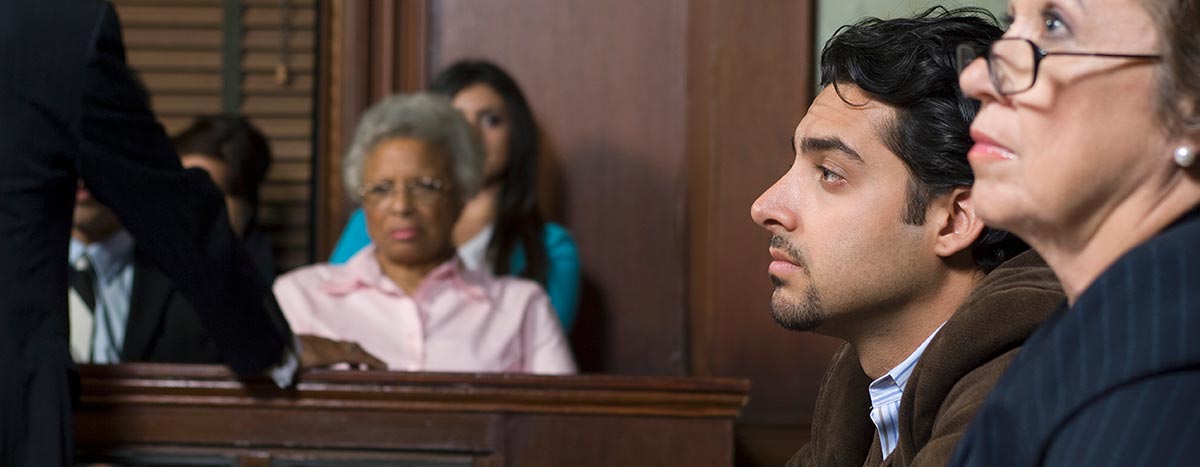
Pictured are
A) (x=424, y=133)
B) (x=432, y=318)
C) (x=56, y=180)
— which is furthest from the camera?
(x=424, y=133)

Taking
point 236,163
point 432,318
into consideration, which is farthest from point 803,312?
point 236,163

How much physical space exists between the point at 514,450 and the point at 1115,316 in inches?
74.6

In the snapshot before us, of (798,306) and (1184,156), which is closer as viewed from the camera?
(1184,156)

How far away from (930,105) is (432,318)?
193 centimetres

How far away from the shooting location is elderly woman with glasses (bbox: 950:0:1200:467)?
1.06 metres

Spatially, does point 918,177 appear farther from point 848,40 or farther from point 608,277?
point 608,277

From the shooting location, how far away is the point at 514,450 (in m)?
2.88

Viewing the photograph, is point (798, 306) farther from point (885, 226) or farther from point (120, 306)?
point (120, 306)

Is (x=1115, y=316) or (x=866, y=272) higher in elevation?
(x=1115, y=316)

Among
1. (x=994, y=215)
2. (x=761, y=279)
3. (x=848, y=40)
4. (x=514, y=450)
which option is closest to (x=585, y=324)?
(x=761, y=279)

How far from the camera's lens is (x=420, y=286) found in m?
3.54

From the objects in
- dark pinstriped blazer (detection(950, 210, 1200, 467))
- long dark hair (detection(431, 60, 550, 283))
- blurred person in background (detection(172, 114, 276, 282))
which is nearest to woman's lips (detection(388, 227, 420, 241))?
long dark hair (detection(431, 60, 550, 283))

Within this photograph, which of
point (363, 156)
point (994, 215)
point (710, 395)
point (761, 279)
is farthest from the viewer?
point (761, 279)

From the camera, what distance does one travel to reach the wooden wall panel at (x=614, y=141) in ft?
15.3
